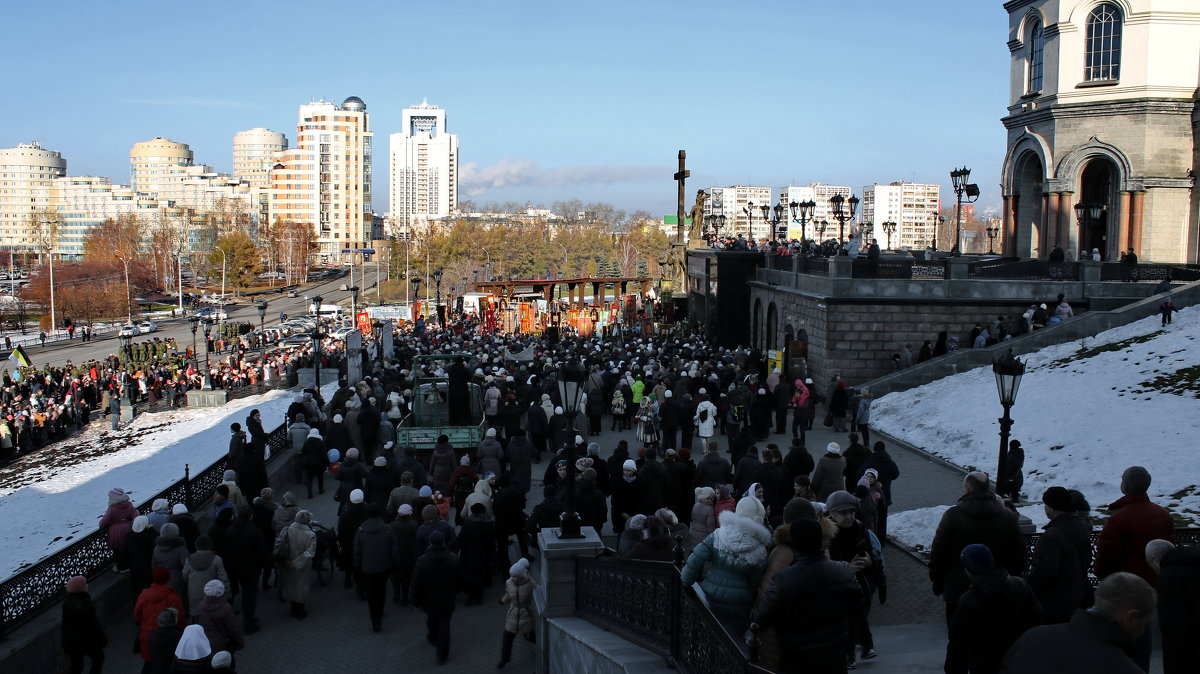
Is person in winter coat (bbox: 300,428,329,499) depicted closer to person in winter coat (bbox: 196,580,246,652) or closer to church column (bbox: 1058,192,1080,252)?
person in winter coat (bbox: 196,580,246,652)

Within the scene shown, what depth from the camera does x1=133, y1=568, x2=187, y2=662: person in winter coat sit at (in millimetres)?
8000

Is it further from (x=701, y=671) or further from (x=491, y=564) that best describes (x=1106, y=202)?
(x=701, y=671)

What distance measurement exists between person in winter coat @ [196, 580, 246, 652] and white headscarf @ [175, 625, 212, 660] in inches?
41.3

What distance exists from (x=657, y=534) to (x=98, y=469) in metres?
20.7

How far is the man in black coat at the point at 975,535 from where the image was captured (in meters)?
6.65

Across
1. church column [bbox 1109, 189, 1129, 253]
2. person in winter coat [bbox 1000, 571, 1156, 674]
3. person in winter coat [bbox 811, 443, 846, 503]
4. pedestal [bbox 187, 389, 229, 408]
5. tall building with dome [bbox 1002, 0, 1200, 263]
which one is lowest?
pedestal [bbox 187, 389, 229, 408]

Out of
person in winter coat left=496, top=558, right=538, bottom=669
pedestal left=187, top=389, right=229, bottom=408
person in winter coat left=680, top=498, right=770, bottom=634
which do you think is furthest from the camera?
pedestal left=187, top=389, right=229, bottom=408

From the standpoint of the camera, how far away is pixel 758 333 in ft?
109

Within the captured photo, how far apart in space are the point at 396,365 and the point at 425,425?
834cm

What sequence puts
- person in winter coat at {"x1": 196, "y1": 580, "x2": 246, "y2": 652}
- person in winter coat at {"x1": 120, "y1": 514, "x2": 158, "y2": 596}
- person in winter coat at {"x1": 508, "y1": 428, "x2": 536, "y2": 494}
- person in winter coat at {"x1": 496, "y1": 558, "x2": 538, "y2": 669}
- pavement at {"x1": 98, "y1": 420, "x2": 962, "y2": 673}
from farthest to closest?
person in winter coat at {"x1": 508, "y1": 428, "x2": 536, "y2": 494}, person in winter coat at {"x1": 120, "y1": 514, "x2": 158, "y2": 596}, pavement at {"x1": 98, "y1": 420, "x2": 962, "y2": 673}, person in winter coat at {"x1": 496, "y1": 558, "x2": 538, "y2": 669}, person in winter coat at {"x1": 196, "y1": 580, "x2": 246, "y2": 652}

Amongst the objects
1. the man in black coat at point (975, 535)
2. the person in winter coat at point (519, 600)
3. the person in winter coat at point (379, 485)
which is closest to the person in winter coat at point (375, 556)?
the person in winter coat at point (519, 600)

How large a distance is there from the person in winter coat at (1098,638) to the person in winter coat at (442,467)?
30.2 feet

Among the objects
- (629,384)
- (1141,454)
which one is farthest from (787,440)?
(1141,454)

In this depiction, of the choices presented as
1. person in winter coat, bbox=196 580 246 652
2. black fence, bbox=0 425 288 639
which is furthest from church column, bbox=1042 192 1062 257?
person in winter coat, bbox=196 580 246 652
